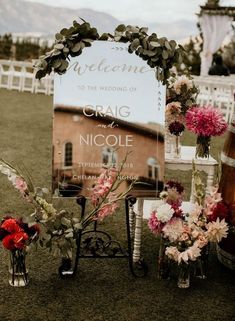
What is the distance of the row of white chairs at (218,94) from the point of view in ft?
33.7

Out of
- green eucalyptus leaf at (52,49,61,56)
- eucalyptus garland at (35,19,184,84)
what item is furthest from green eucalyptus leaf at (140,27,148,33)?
green eucalyptus leaf at (52,49,61,56)

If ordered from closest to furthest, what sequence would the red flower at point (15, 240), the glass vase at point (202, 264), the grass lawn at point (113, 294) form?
the grass lawn at point (113, 294)
the red flower at point (15, 240)
the glass vase at point (202, 264)

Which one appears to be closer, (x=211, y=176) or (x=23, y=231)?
(x=23, y=231)

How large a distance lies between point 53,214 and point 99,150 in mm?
453

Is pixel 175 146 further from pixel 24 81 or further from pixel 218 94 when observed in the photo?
pixel 24 81

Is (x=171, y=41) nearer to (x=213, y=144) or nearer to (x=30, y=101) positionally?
(x=213, y=144)

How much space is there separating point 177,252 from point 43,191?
2.75 feet

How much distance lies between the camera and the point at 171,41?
320 cm

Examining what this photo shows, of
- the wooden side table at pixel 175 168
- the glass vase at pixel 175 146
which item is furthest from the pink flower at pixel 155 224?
the glass vase at pixel 175 146

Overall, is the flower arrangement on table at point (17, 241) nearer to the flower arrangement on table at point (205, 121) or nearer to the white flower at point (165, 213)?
the white flower at point (165, 213)

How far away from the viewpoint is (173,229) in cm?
312

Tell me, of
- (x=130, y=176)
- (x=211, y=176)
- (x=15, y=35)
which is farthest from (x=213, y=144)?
(x=15, y=35)

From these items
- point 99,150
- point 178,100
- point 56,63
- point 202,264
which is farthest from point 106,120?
point 202,264

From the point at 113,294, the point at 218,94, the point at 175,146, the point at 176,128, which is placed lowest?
the point at 113,294
